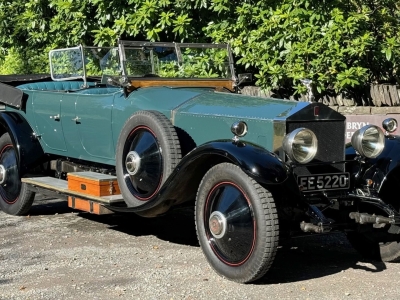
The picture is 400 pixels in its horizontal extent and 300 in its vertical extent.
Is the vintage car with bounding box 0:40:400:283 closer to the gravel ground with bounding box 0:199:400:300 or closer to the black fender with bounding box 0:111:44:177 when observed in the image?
the black fender with bounding box 0:111:44:177

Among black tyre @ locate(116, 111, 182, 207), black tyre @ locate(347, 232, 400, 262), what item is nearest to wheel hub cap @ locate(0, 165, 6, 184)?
black tyre @ locate(116, 111, 182, 207)

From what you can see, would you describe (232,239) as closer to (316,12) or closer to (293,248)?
(293,248)

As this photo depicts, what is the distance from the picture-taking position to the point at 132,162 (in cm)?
603

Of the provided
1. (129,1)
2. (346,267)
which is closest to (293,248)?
(346,267)

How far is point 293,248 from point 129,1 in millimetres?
5016

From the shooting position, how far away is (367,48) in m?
8.72

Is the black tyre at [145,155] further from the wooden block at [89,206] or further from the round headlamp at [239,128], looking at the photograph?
the round headlamp at [239,128]

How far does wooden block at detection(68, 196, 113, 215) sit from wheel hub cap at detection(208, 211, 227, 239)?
1.38 metres

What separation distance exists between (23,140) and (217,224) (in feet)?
10.6

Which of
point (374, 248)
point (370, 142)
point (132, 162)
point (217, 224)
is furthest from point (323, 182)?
point (132, 162)

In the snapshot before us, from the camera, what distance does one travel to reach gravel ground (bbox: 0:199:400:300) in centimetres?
488

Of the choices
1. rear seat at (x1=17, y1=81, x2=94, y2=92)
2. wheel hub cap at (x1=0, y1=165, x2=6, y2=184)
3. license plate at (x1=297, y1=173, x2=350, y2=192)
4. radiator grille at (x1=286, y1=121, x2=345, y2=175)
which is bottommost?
wheel hub cap at (x1=0, y1=165, x2=6, y2=184)

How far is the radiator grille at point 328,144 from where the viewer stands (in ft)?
18.1

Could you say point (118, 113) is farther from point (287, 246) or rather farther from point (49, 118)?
point (287, 246)
